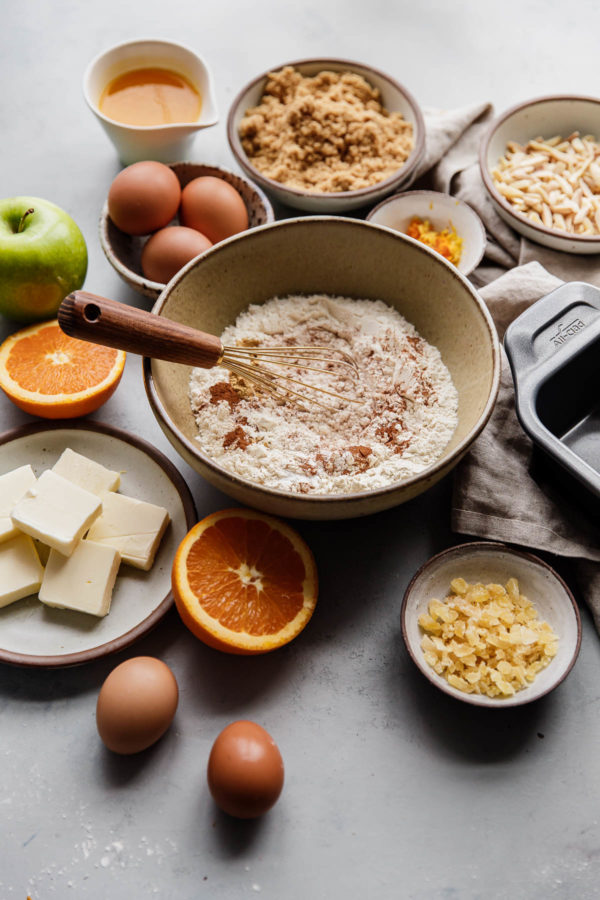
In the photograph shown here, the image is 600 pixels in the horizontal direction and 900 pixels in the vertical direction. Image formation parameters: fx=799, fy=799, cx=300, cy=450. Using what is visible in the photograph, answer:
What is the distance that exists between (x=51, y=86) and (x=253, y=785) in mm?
1934

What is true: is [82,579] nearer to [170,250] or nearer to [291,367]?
[291,367]

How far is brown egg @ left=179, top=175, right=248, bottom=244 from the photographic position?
1758mm

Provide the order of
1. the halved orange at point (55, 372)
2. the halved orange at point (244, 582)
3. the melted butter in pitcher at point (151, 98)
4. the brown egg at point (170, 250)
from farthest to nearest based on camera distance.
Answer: the melted butter in pitcher at point (151, 98), the brown egg at point (170, 250), the halved orange at point (55, 372), the halved orange at point (244, 582)

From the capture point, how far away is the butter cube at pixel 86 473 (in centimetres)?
153

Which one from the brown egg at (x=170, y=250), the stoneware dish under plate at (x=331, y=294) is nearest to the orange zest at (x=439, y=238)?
the stoneware dish under plate at (x=331, y=294)

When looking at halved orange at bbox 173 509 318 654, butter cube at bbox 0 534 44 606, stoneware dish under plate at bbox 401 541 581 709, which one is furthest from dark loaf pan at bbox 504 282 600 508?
butter cube at bbox 0 534 44 606

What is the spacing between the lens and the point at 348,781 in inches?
53.5

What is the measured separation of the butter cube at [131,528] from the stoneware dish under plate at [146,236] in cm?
49

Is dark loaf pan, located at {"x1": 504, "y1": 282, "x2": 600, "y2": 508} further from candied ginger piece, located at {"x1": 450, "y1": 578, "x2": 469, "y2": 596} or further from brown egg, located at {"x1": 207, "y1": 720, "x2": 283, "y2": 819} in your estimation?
brown egg, located at {"x1": 207, "y1": 720, "x2": 283, "y2": 819}

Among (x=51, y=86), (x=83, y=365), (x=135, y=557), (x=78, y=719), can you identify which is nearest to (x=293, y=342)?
(x=83, y=365)

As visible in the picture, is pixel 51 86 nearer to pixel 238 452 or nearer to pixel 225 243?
pixel 225 243

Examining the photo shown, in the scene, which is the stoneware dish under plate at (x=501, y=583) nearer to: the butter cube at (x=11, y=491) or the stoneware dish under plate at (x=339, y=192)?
the butter cube at (x=11, y=491)

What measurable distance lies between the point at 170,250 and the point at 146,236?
195mm

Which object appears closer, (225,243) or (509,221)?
(225,243)
